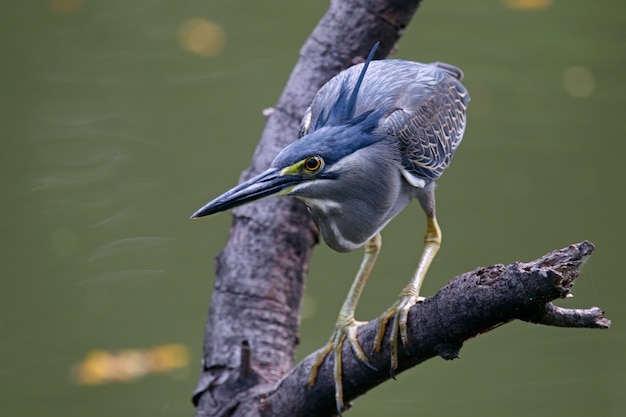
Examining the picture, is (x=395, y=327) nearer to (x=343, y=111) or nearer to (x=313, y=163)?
(x=313, y=163)

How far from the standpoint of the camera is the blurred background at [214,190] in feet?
14.0

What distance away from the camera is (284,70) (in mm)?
5570

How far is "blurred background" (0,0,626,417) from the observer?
4.26 m

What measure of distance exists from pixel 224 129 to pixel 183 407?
1930 millimetres

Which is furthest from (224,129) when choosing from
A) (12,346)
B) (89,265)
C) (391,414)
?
(391,414)

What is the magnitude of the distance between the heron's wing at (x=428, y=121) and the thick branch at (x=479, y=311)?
1.62 feet

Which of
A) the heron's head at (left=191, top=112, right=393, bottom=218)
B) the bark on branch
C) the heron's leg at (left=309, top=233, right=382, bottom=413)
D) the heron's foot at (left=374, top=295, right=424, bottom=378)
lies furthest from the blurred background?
the heron's head at (left=191, top=112, right=393, bottom=218)

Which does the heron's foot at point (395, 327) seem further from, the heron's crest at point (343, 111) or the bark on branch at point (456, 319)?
the heron's crest at point (343, 111)

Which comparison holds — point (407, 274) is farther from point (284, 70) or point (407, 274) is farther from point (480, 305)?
point (480, 305)

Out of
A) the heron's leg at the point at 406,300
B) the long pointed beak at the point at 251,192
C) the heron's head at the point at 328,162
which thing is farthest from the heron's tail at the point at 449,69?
the long pointed beak at the point at 251,192

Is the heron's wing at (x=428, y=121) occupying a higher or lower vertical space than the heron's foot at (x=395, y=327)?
higher

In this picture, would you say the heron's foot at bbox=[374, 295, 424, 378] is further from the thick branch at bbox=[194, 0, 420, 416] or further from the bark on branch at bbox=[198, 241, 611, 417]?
the thick branch at bbox=[194, 0, 420, 416]

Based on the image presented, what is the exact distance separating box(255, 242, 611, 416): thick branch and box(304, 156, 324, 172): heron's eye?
0.42 metres

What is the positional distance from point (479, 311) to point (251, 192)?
0.60 meters
